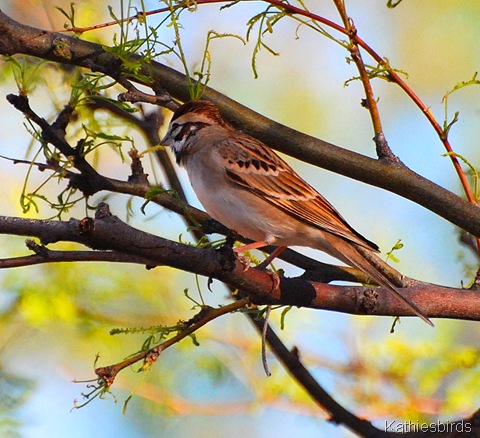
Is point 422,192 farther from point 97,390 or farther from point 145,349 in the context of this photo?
point 97,390

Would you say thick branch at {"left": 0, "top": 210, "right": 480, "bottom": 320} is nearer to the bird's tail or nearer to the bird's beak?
the bird's tail

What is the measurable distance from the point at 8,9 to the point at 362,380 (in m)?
3.46

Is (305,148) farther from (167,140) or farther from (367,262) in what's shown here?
(167,140)

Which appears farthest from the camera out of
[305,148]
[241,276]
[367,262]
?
[367,262]

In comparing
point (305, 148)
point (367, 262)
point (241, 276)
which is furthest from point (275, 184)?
point (241, 276)

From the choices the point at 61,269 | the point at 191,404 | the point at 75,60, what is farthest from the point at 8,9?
the point at 191,404

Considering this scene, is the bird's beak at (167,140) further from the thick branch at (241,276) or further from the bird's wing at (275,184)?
the thick branch at (241,276)

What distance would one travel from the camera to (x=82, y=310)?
4266 mm

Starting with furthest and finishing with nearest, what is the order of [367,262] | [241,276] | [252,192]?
[252,192]
[367,262]
[241,276]

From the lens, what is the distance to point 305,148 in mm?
3359

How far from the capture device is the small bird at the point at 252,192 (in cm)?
405

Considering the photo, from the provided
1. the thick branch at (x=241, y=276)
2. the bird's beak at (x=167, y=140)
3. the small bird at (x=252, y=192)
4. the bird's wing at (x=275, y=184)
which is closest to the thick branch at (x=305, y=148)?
the thick branch at (x=241, y=276)

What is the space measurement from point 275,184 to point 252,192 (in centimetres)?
17

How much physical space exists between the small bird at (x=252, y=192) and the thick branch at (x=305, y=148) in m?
0.50
